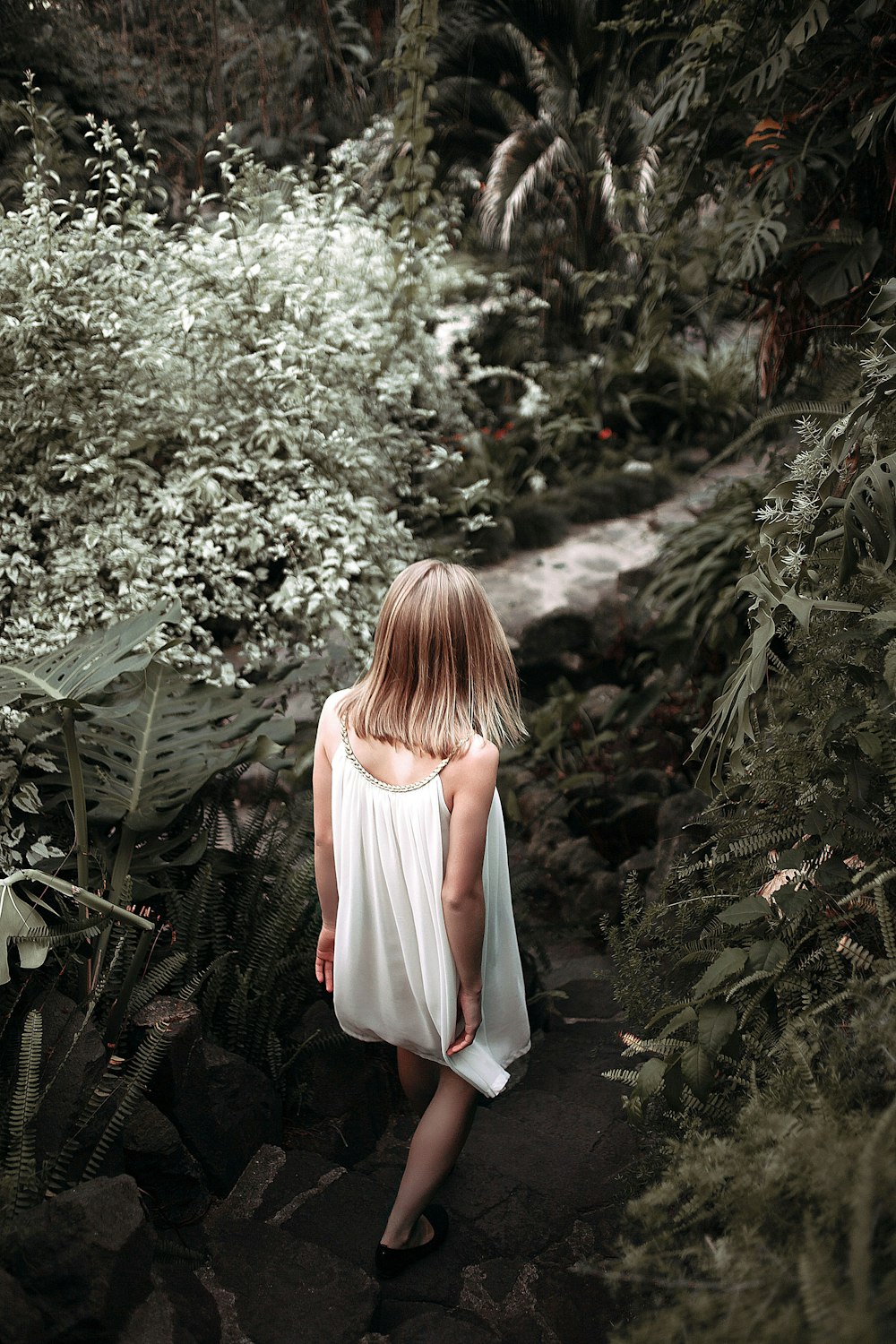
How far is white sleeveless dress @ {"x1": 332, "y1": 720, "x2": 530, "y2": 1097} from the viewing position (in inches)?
88.7

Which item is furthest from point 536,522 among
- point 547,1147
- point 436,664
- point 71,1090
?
point 71,1090

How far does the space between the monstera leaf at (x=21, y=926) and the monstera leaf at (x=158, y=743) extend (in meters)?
0.52

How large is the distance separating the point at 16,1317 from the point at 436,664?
1.45m

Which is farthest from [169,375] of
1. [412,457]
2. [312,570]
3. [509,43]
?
[509,43]

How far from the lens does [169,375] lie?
3637 mm

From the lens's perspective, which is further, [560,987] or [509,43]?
[509,43]

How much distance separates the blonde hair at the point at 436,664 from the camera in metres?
2.21

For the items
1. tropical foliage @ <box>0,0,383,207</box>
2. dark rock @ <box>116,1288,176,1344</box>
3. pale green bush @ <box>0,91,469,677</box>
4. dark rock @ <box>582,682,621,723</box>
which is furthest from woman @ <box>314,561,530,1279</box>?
tropical foliage @ <box>0,0,383,207</box>

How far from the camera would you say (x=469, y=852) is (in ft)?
7.04

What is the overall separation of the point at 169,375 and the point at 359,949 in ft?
7.67

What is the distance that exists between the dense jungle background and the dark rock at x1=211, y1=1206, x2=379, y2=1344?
19cm

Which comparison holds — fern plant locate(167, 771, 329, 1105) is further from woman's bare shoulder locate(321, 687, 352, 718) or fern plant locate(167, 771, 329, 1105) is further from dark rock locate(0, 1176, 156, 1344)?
dark rock locate(0, 1176, 156, 1344)

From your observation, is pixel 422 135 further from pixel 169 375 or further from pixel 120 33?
pixel 120 33

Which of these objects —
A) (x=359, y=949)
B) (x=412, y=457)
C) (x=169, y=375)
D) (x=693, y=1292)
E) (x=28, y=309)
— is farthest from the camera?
(x=412, y=457)
